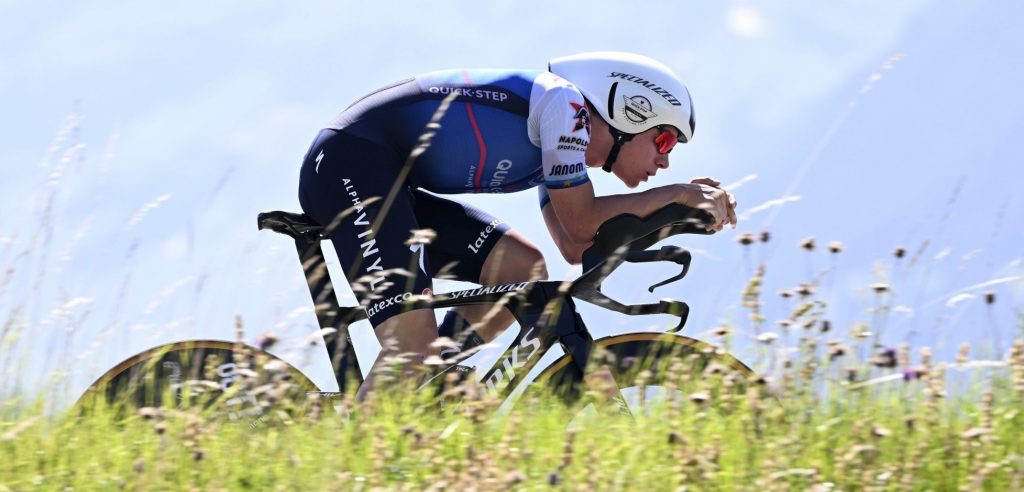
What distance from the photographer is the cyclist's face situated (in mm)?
5750

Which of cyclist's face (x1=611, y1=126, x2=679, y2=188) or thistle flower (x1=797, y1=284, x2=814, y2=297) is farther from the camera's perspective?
cyclist's face (x1=611, y1=126, x2=679, y2=188)

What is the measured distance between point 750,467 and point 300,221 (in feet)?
7.93

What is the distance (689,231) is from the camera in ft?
17.9

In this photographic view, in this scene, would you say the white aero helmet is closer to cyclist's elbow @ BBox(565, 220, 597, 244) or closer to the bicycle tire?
cyclist's elbow @ BBox(565, 220, 597, 244)

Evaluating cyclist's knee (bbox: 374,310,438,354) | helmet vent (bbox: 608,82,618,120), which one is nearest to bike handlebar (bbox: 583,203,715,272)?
helmet vent (bbox: 608,82,618,120)

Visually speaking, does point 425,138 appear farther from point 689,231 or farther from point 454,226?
point 689,231

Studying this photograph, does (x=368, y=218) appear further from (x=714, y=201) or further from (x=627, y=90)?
(x=714, y=201)

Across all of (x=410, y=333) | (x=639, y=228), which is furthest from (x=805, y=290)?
(x=410, y=333)

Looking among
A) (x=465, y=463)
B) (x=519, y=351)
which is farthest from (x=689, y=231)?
(x=465, y=463)

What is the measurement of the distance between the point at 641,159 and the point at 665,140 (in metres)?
0.14

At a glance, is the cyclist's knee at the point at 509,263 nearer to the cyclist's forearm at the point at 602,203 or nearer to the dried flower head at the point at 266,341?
the cyclist's forearm at the point at 602,203

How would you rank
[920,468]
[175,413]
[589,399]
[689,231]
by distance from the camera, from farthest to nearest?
1. [689,231]
2. [589,399]
3. [175,413]
4. [920,468]

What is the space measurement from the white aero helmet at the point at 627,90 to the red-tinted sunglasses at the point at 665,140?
0.06m

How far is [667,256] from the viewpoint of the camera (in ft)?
17.2
